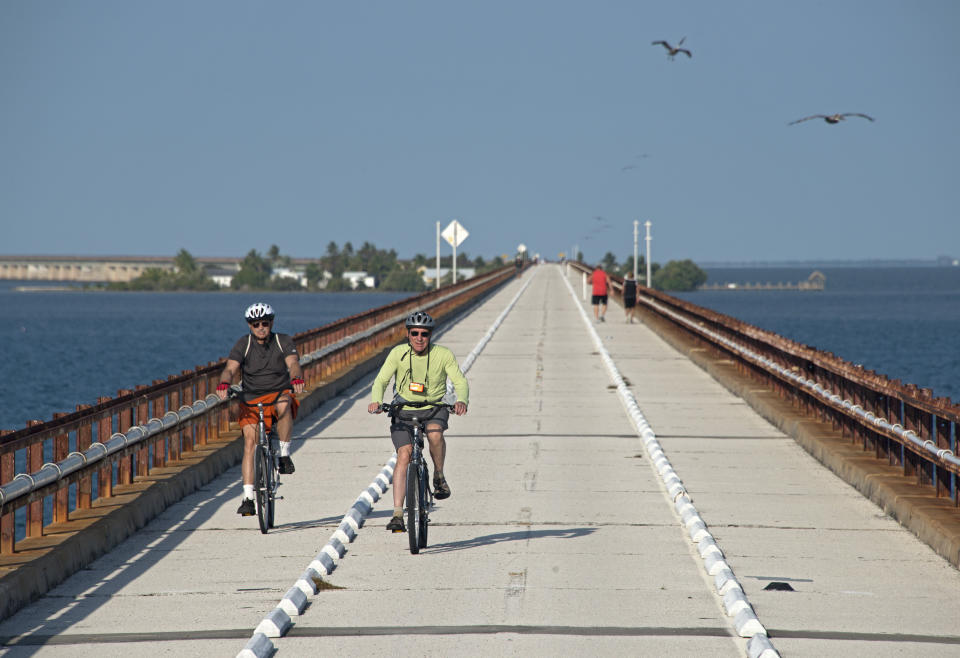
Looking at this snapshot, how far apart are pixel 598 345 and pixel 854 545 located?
2332 centimetres

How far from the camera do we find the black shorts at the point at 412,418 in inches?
411

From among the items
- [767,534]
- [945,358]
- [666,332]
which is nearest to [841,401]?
[767,534]

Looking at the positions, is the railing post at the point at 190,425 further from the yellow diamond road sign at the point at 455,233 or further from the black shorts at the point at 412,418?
the yellow diamond road sign at the point at 455,233

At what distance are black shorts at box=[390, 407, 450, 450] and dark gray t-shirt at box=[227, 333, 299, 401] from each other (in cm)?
140

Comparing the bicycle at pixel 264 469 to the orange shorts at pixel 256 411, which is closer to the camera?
the bicycle at pixel 264 469

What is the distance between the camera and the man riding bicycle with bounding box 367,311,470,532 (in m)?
10.4

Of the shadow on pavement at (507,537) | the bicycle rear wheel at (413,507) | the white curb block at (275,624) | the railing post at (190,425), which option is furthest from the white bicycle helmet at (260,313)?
the white curb block at (275,624)

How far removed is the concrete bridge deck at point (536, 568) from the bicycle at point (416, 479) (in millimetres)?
187

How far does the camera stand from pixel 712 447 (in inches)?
639

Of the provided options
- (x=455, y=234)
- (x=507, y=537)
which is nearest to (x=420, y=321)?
(x=507, y=537)

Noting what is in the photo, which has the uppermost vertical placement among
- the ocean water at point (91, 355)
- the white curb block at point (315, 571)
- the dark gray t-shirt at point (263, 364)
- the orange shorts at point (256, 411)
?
the dark gray t-shirt at point (263, 364)

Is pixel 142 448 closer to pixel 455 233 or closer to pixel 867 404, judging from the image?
pixel 867 404

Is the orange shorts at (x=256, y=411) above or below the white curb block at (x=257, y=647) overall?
above

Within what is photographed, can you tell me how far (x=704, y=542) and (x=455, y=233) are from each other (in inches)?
1653
